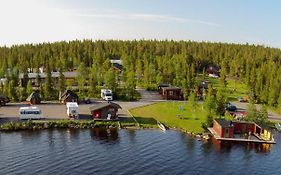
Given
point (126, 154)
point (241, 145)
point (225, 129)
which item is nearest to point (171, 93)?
point (225, 129)

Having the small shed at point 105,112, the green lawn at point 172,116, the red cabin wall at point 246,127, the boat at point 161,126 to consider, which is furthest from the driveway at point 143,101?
the red cabin wall at point 246,127

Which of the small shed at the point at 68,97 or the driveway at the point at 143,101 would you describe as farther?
the small shed at the point at 68,97

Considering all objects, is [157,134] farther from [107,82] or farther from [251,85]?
[251,85]

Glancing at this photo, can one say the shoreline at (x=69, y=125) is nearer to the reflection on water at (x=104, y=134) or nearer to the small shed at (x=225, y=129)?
the reflection on water at (x=104, y=134)

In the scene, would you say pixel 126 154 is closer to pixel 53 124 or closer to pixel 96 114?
pixel 53 124

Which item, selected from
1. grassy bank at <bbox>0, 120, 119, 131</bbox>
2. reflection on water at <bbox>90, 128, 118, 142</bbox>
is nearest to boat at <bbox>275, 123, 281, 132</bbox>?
grassy bank at <bbox>0, 120, 119, 131</bbox>
